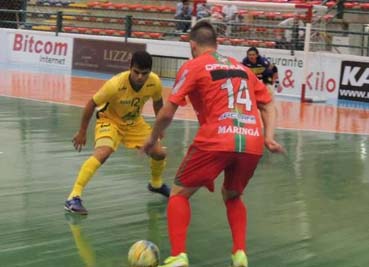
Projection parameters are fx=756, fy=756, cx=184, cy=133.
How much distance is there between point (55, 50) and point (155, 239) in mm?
20949

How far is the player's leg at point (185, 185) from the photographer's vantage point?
5.28 metres

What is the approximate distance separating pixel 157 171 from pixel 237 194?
2.42m

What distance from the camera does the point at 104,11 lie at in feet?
102

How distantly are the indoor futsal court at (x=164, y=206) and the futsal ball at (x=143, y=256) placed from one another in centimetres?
43

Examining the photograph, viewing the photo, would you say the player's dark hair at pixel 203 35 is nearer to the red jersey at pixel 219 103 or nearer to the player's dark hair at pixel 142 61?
the red jersey at pixel 219 103

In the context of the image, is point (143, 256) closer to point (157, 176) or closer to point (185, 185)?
point (185, 185)

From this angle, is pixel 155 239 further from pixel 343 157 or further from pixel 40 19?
pixel 40 19

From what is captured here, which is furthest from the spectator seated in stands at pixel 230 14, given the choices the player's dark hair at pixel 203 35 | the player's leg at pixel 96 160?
the player's dark hair at pixel 203 35

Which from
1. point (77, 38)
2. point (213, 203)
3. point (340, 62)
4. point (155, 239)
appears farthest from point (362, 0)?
point (155, 239)

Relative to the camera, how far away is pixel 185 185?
5.38m

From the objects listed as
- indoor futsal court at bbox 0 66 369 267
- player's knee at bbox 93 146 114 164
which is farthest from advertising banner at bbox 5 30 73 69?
player's knee at bbox 93 146 114 164

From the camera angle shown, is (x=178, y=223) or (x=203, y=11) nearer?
(x=178, y=223)

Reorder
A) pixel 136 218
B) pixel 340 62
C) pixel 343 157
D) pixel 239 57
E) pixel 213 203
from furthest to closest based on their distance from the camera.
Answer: pixel 239 57 < pixel 340 62 < pixel 343 157 < pixel 213 203 < pixel 136 218

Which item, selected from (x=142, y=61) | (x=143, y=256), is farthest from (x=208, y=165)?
(x=142, y=61)
